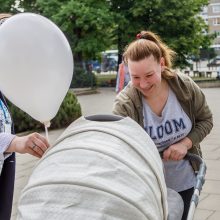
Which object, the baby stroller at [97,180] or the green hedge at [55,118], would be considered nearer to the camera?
the baby stroller at [97,180]

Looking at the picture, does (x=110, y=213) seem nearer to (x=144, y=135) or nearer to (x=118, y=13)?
(x=144, y=135)

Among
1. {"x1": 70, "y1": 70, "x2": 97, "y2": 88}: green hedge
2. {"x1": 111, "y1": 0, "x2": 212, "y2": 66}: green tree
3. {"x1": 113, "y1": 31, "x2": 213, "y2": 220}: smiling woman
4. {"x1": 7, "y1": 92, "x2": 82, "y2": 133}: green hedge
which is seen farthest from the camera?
{"x1": 111, "y1": 0, "x2": 212, "y2": 66}: green tree

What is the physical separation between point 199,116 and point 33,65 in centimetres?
101

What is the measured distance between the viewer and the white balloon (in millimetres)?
2723

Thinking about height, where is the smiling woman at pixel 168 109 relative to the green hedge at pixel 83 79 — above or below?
above

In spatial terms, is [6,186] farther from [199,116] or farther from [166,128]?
[199,116]

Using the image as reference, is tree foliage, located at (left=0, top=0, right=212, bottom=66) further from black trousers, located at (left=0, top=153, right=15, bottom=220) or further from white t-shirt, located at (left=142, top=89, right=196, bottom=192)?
white t-shirt, located at (left=142, top=89, right=196, bottom=192)

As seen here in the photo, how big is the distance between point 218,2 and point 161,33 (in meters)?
61.9

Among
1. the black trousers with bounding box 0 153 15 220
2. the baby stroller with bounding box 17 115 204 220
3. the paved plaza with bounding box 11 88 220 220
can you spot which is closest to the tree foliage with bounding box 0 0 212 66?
the paved plaza with bounding box 11 88 220 220

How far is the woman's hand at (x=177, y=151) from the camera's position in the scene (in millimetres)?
2895

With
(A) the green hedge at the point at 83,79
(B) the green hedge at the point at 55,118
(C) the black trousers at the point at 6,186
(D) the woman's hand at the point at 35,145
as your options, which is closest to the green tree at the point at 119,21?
(A) the green hedge at the point at 83,79

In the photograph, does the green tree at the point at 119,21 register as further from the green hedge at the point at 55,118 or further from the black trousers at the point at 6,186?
the black trousers at the point at 6,186

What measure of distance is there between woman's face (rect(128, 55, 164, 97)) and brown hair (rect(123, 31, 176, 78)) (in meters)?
0.03

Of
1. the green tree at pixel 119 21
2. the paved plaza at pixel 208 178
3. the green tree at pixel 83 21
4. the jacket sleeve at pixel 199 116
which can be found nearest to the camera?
the jacket sleeve at pixel 199 116
